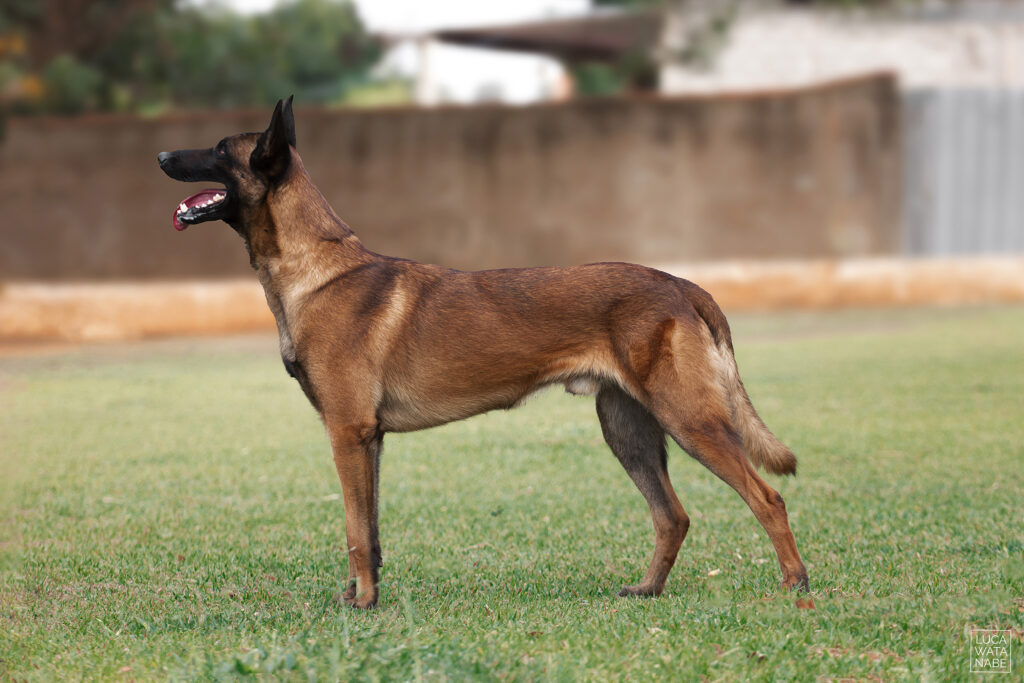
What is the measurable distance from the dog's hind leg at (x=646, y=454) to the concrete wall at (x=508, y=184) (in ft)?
44.8

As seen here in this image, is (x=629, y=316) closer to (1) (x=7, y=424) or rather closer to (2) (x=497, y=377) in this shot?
(2) (x=497, y=377)

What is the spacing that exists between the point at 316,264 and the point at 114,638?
1804 mm

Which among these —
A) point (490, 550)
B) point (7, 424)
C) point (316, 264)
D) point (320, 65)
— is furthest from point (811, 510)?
point (320, 65)

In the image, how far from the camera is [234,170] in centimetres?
511

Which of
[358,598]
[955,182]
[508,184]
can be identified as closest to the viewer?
[358,598]

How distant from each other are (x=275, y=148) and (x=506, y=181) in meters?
14.2

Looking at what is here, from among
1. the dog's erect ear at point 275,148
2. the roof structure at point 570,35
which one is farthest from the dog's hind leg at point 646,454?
the roof structure at point 570,35

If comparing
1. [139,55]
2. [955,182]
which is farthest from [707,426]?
[139,55]

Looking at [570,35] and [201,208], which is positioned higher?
[201,208]

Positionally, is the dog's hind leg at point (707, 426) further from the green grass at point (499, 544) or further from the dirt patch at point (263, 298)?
the dirt patch at point (263, 298)

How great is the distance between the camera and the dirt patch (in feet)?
60.0

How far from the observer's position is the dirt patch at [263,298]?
60.0 feet

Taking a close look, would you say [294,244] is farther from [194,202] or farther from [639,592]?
[639,592]

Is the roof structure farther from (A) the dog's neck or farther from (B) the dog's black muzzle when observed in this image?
(B) the dog's black muzzle
